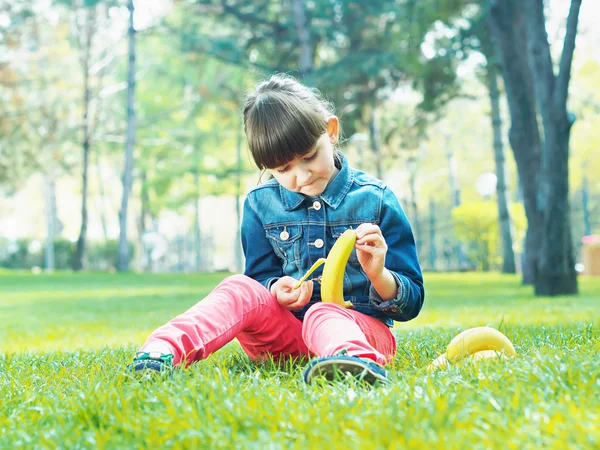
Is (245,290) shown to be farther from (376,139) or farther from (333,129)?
(376,139)

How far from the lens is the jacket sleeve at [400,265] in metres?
3.14

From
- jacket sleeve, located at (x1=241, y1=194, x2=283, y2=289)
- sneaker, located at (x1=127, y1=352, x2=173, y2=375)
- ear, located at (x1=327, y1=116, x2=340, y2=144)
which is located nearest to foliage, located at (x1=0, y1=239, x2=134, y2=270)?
jacket sleeve, located at (x1=241, y1=194, x2=283, y2=289)

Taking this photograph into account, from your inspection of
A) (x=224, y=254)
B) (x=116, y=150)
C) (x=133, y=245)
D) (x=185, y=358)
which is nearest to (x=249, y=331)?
(x=185, y=358)

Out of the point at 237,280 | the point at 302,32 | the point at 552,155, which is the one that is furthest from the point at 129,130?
the point at 237,280

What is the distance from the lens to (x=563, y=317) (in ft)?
19.1

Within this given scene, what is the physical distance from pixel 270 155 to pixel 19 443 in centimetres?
156

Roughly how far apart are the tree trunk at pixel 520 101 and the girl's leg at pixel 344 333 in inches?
311

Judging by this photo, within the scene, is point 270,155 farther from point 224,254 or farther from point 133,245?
point 224,254

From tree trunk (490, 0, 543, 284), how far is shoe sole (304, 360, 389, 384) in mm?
8706

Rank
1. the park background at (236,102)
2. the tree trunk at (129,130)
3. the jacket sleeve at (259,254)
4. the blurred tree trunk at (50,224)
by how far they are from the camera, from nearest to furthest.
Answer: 1. the jacket sleeve at (259,254)
2. the park background at (236,102)
3. the tree trunk at (129,130)
4. the blurred tree trunk at (50,224)

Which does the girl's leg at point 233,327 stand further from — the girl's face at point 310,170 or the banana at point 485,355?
the banana at point 485,355

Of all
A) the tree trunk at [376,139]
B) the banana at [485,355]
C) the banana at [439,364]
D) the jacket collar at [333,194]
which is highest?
the tree trunk at [376,139]

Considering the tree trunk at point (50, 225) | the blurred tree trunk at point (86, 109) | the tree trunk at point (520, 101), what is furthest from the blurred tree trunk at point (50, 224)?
the tree trunk at point (520, 101)

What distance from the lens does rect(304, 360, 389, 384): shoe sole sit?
2.34 meters
